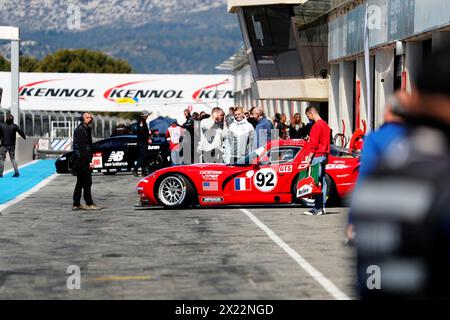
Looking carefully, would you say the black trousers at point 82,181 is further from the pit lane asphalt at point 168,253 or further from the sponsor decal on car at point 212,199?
the sponsor decal on car at point 212,199

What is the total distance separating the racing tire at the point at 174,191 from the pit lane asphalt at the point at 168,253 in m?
0.21

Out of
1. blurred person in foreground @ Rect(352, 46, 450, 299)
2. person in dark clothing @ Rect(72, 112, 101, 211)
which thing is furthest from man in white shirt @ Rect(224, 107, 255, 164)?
blurred person in foreground @ Rect(352, 46, 450, 299)

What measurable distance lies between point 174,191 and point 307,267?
8.43m

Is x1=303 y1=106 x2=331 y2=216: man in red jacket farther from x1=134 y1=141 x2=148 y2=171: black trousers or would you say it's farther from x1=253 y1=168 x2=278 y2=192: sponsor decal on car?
x1=134 y1=141 x2=148 y2=171: black trousers

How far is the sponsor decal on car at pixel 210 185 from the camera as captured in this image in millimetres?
18766

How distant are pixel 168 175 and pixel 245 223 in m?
3.00

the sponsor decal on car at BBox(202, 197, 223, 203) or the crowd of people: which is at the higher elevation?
the crowd of people

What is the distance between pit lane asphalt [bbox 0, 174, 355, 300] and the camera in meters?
9.09

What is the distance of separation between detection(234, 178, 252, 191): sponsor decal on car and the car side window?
→ 1.34 ft

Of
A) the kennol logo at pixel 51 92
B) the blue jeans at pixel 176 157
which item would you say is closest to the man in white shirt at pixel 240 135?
the blue jeans at pixel 176 157

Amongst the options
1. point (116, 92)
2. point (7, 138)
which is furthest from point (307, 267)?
point (116, 92)
